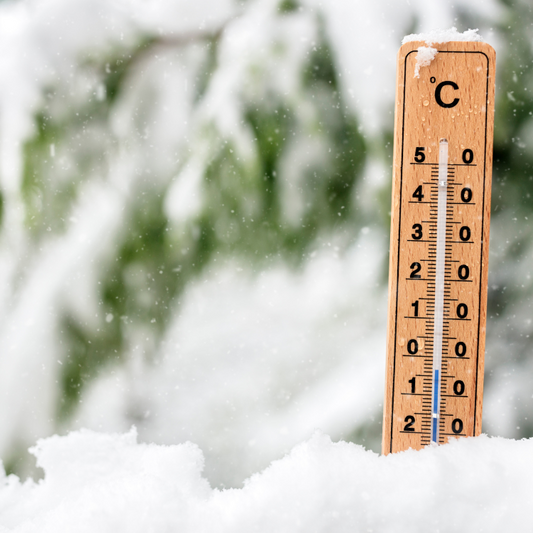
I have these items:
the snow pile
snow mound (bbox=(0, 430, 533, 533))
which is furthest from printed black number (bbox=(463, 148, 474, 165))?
snow mound (bbox=(0, 430, 533, 533))

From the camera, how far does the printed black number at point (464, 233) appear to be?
1.76 feet

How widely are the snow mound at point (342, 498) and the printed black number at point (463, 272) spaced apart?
202mm

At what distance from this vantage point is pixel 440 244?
53 cm

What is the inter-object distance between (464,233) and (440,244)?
0.03 metres

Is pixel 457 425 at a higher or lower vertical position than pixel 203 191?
lower

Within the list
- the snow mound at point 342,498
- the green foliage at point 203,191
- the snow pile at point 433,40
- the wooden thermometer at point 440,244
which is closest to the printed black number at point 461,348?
the wooden thermometer at point 440,244

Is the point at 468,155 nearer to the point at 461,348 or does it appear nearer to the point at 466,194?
the point at 466,194

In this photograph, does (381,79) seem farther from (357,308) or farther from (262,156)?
(357,308)

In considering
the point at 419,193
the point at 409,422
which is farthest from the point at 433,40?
the point at 409,422

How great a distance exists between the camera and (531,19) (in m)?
0.62

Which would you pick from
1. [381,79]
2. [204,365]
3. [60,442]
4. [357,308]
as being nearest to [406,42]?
[381,79]

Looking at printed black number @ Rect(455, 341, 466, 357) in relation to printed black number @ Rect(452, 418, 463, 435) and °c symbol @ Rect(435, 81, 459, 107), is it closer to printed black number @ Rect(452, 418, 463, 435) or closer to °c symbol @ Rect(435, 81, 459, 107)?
printed black number @ Rect(452, 418, 463, 435)

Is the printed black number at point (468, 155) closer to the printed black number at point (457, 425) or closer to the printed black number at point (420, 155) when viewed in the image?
the printed black number at point (420, 155)

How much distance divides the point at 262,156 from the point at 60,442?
51 centimetres
